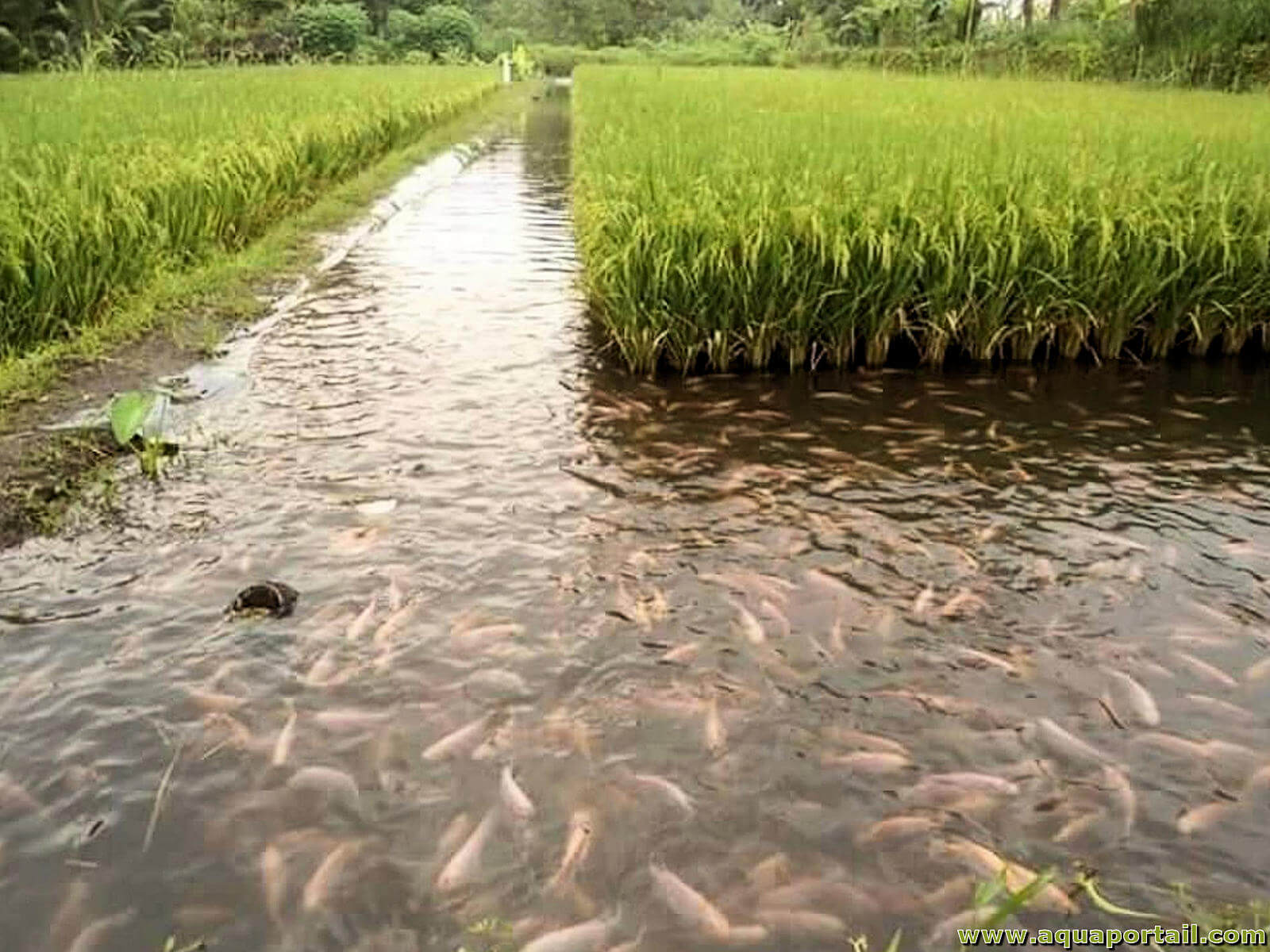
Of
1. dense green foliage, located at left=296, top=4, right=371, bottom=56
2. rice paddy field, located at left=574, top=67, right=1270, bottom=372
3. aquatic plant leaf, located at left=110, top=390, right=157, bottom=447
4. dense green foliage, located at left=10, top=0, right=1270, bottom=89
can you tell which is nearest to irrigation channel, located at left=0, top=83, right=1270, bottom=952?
aquatic plant leaf, located at left=110, top=390, right=157, bottom=447

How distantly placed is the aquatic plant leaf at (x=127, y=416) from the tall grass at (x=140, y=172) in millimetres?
1318

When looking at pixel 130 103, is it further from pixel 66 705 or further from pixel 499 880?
pixel 499 880

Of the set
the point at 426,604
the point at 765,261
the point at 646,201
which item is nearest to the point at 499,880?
the point at 426,604

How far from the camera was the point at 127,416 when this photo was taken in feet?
16.3

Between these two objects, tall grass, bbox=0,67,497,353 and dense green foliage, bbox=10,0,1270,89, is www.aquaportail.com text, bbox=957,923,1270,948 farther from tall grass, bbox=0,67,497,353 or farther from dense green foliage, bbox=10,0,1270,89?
dense green foliage, bbox=10,0,1270,89

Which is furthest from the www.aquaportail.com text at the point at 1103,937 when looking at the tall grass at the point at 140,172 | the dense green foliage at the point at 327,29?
the dense green foliage at the point at 327,29

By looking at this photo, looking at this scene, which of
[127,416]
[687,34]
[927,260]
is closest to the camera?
[127,416]

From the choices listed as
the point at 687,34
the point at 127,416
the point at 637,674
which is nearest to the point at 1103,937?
the point at 637,674

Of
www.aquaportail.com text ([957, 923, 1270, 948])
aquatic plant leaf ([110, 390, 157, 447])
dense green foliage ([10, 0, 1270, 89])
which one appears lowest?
www.aquaportail.com text ([957, 923, 1270, 948])

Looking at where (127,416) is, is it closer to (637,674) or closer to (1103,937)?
(637,674)

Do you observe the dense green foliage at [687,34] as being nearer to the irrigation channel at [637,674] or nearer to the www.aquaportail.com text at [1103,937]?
the irrigation channel at [637,674]

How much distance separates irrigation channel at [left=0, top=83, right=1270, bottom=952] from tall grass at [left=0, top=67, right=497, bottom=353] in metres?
1.24

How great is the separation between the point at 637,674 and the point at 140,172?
622cm

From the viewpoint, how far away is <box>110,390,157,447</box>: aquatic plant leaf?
493 cm
